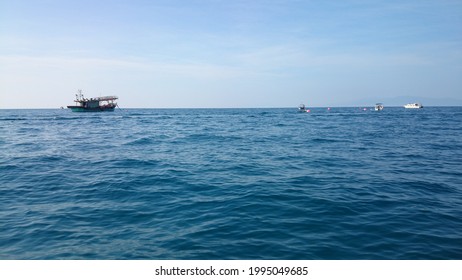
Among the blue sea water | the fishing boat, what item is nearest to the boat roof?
the fishing boat

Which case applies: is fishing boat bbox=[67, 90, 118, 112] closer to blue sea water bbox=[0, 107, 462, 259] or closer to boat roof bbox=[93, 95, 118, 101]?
boat roof bbox=[93, 95, 118, 101]

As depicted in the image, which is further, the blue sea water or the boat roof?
the boat roof

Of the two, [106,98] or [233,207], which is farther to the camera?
[106,98]

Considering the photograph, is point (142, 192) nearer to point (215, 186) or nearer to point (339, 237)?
point (215, 186)

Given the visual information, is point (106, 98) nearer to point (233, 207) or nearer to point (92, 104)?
point (92, 104)

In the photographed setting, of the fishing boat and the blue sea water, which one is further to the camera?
the fishing boat

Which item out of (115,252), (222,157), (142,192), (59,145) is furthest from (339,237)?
(59,145)

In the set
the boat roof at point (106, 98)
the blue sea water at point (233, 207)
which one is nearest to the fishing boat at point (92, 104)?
the boat roof at point (106, 98)

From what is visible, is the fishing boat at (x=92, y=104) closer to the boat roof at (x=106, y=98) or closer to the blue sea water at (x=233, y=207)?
the boat roof at (x=106, y=98)

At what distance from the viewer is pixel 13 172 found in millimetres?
15758

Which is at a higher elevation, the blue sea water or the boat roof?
the boat roof

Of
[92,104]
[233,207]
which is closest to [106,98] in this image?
[92,104]

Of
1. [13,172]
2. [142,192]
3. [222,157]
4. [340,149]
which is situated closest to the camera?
[142,192]
